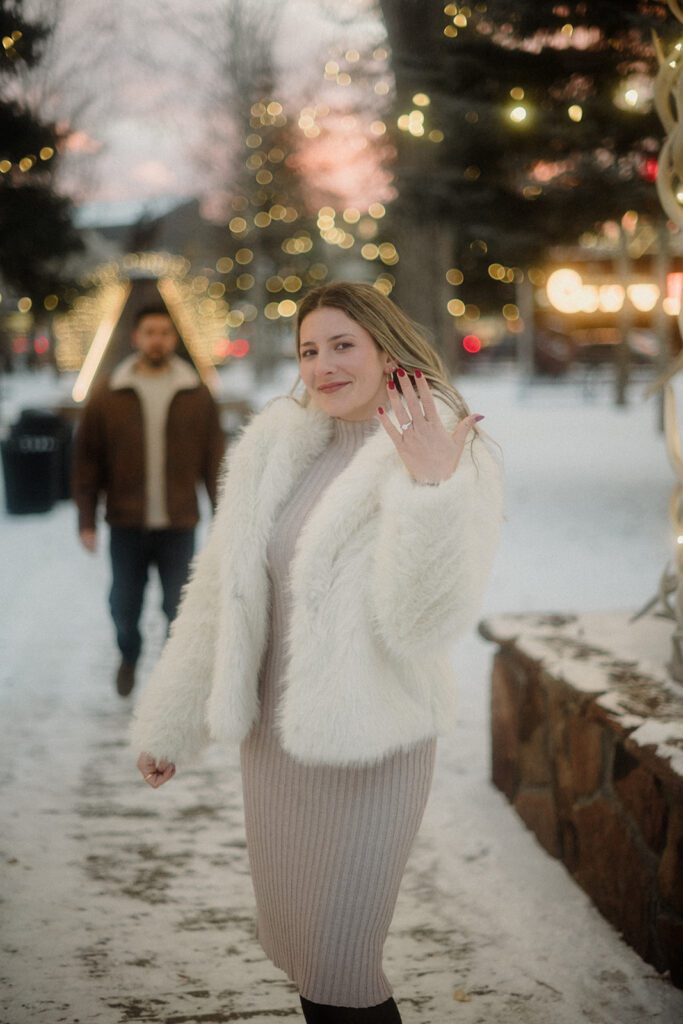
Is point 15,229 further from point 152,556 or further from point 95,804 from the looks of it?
point 95,804

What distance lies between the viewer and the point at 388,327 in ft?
7.66

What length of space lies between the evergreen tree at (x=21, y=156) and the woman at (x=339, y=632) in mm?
2179

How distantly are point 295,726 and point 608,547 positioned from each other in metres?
7.93

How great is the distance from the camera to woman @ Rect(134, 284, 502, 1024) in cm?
204

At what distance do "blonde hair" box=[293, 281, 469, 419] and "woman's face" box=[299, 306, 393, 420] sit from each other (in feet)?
0.07

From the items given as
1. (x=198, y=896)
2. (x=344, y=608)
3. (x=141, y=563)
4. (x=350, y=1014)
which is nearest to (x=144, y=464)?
(x=141, y=563)

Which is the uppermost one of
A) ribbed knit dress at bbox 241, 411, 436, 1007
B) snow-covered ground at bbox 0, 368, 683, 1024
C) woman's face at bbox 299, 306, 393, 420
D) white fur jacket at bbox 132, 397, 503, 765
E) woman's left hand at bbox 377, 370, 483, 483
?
woman's face at bbox 299, 306, 393, 420

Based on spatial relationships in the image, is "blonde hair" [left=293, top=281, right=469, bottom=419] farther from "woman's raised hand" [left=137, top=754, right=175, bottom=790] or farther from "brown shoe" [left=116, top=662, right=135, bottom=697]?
"brown shoe" [left=116, top=662, right=135, bottom=697]

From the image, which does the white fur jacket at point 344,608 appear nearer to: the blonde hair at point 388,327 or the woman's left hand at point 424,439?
the woman's left hand at point 424,439

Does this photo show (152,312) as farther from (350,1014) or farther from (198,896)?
(350,1014)

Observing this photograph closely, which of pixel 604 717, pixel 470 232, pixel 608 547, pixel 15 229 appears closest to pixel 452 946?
pixel 604 717

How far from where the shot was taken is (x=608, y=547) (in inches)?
376

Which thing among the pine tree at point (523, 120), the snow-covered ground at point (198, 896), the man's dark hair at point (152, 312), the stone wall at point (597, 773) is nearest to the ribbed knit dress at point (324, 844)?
the snow-covered ground at point (198, 896)

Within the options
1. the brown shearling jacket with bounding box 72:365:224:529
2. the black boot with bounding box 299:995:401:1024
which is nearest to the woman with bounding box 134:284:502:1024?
the black boot with bounding box 299:995:401:1024
